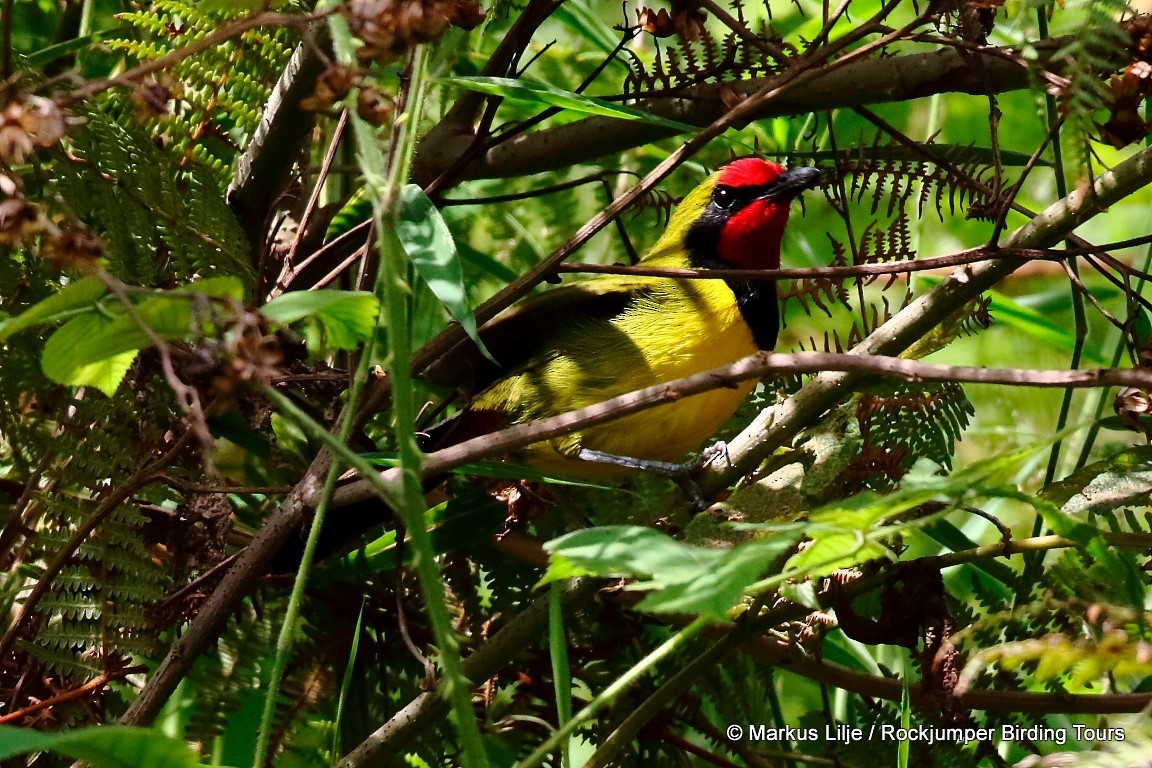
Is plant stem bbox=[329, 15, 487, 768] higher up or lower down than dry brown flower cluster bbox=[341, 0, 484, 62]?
lower down

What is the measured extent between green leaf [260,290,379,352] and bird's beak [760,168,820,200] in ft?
5.28

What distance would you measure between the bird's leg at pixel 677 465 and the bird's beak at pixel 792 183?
2.36 ft

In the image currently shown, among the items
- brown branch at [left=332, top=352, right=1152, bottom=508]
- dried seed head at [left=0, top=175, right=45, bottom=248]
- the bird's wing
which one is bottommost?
the bird's wing

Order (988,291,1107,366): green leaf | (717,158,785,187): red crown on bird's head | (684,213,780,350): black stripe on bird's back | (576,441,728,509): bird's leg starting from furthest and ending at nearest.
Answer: (717,158,785,187): red crown on bird's head < (684,213,780,350): black stripe on bird's back < (988,291,1107,366): green leaf < (576,441,728,509): bird's leg

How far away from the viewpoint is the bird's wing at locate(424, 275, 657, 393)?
265cm

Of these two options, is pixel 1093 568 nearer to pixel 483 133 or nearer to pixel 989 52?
pixel 989 52

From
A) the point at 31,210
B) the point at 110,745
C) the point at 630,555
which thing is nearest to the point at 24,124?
the point at 31,210

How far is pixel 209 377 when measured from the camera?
41.8 inches

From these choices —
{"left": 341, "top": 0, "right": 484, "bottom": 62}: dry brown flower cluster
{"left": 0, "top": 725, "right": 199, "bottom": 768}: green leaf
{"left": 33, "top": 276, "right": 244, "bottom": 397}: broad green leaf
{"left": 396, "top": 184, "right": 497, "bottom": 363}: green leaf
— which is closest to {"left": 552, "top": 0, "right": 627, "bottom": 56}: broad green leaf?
{"left": 396, "top": 184, "right": 497, "bottom": 363}: green leaf

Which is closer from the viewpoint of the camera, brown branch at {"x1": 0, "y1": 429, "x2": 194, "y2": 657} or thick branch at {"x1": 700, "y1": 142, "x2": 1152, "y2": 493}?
thick branch at {"x1": 700, "y1": 142, "x2": 1152, "y2": 493}

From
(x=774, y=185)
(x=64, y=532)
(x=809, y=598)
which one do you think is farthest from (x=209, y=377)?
(x=774, y=185)

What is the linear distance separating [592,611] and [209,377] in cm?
133

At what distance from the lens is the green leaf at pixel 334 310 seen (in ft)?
3.59

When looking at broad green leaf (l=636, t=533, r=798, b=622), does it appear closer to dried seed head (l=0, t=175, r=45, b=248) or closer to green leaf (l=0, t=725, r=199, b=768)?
green leaf (l=0, t=725, r=199, b=768)
